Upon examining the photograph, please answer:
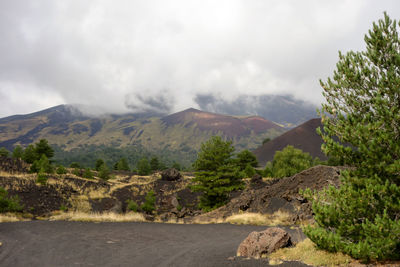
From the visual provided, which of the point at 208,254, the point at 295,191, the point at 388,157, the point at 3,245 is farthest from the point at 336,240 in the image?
the point at 295,191

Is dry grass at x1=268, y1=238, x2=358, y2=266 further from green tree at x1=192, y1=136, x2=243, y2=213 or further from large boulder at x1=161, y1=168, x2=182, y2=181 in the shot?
large boulder at x1=161, y1=168, x2=182, y2=181

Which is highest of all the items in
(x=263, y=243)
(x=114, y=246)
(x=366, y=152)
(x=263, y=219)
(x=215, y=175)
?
(x=366, y=152)

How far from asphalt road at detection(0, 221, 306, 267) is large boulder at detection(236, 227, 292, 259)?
0.58m

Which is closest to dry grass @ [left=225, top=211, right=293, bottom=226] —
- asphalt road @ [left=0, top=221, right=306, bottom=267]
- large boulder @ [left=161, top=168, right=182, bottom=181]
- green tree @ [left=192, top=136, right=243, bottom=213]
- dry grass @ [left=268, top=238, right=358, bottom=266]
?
asphalt road @ [left=0, top=221, right=306, bottom=267]

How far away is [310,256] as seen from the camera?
782cm

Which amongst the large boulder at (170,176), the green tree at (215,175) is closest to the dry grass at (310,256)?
the green tree at (215,175)

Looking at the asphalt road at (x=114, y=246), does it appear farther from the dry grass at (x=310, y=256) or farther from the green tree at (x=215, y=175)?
the green tree at (x=215, y=175)

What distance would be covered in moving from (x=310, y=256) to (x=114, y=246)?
8.84m

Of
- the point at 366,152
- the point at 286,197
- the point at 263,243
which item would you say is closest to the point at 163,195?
the point at 286,197

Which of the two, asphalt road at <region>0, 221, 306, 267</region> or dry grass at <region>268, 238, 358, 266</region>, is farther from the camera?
asphalt road at <region>0, 221, 306, 267</region>

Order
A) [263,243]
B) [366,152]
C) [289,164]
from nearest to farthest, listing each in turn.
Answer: [366,152], [263,243], [289,164]

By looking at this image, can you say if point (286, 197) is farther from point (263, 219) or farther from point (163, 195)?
point (163, 195)

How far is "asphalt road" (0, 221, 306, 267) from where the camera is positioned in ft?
30.0

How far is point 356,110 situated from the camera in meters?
7.47
